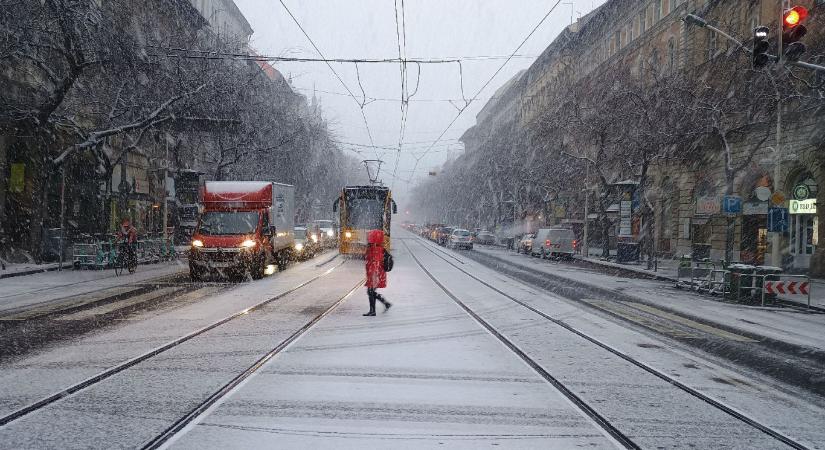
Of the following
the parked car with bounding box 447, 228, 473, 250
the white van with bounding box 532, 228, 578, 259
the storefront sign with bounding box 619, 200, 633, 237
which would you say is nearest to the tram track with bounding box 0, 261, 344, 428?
the storefront sign with bounding box 619, 200, 633, 237

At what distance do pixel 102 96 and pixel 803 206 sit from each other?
94.2ft

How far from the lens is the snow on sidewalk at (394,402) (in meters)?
5.20

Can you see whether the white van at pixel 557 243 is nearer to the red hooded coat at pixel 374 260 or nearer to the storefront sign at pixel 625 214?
the storefront sign at pixel 625 214

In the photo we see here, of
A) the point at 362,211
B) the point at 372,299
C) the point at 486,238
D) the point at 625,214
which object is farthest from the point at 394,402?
the point at 486,238

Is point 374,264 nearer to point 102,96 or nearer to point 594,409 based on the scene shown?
point 594,409

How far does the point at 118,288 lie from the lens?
1712cm

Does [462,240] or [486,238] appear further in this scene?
[486,238]

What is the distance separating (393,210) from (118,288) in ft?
53.2

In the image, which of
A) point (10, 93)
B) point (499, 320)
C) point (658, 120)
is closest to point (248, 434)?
point (499, 320)

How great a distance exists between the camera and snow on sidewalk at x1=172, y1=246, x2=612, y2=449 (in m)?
5.20

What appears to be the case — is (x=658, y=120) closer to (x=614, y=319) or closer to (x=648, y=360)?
(x=614, y=319)

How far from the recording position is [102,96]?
30875 mm

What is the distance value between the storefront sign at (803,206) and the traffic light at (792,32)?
8.89 meters

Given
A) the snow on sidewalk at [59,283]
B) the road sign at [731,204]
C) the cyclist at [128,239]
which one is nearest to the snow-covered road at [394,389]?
the snow on sidewalk at [59,283]
